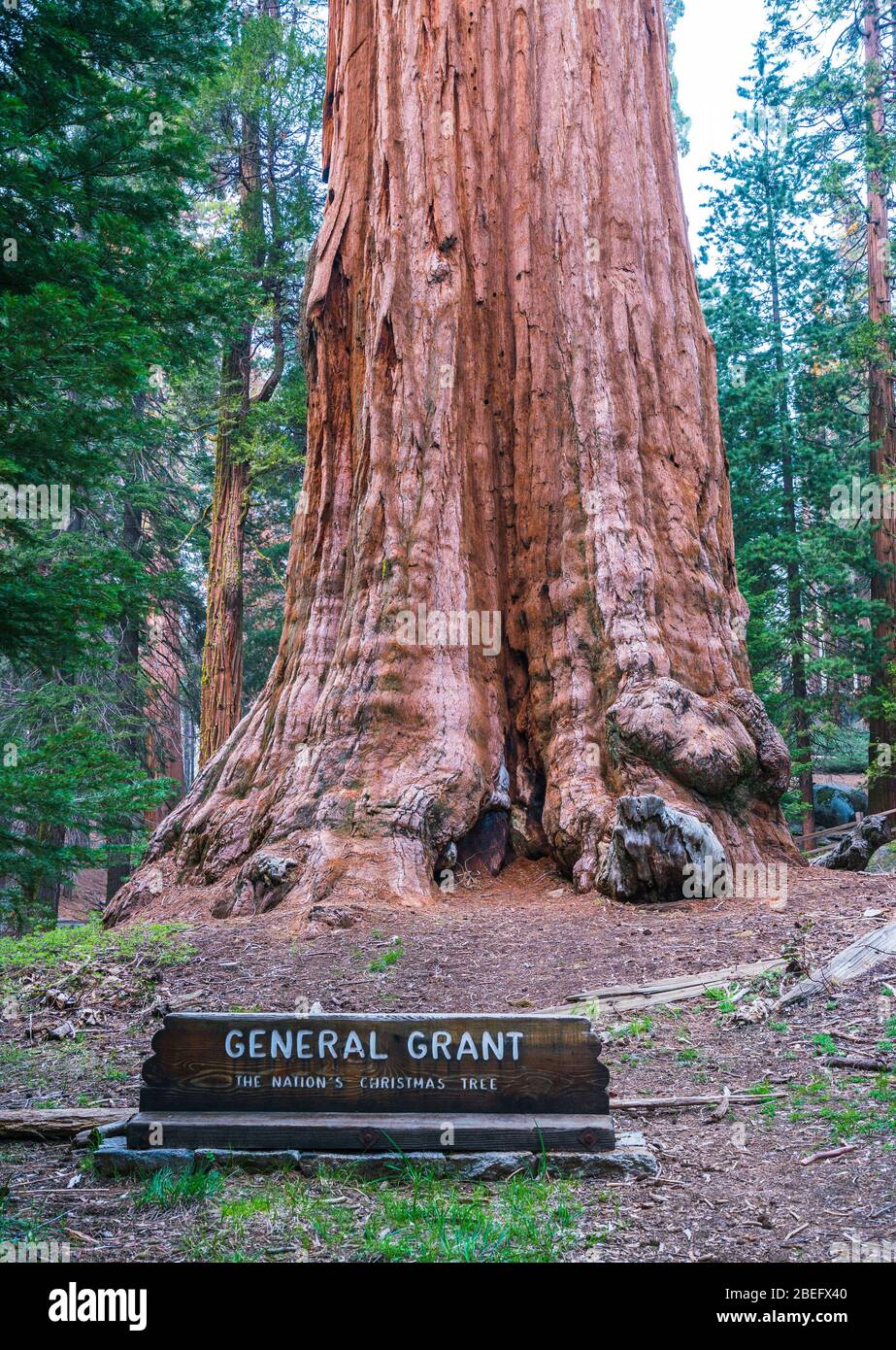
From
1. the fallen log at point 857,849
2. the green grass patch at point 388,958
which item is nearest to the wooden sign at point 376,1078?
the green grass patch at point 388,958

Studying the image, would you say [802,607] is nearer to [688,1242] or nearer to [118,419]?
[118,419]

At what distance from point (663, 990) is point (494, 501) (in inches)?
229

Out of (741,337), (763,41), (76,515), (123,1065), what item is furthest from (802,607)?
(123,1065)

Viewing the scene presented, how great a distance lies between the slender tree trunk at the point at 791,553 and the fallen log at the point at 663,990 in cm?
1203

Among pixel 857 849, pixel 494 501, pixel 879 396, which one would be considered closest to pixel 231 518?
pixel 494 501

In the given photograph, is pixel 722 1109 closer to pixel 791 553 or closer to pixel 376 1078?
pixel 376 1078

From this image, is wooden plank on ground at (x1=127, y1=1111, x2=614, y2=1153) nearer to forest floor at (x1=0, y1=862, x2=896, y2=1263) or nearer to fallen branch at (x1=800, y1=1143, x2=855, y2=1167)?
forest floor at (x1=0, y1=862, x2=896, y2=1263)

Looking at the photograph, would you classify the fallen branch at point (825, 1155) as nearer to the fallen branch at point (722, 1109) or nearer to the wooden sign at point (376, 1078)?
the fallen branch at point (722, 1109)

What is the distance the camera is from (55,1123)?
4.25 metres

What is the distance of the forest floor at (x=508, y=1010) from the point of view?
3.12 meters

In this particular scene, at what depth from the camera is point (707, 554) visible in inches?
389

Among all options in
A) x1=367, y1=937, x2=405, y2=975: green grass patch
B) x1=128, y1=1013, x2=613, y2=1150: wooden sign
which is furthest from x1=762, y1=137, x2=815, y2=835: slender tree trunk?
x1=128, y1=1013, x2=613, y2=1150: wooden sign

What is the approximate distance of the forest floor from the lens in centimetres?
312

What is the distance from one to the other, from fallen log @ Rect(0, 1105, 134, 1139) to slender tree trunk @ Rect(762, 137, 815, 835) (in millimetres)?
14857
